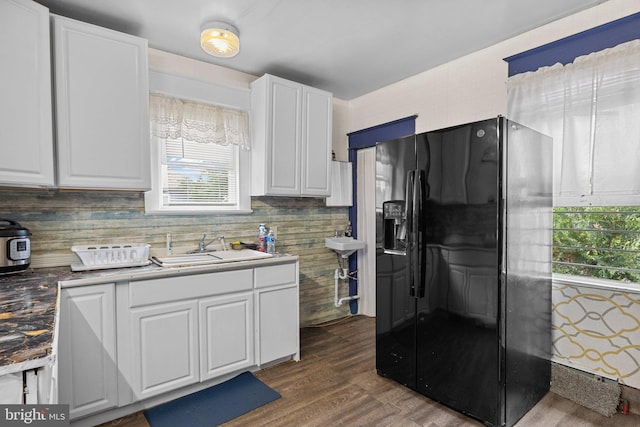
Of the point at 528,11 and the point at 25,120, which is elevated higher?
the point at 528,11

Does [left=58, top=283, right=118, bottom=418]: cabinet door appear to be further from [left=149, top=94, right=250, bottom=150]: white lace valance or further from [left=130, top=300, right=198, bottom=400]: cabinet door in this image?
[left=149, top=94, right=250, bottom=150]: white lace valance

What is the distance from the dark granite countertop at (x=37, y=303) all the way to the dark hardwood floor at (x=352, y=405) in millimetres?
900

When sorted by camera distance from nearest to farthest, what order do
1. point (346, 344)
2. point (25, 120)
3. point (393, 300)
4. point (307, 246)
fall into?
point (25, 120) → point (393, 300) → point (346, 344) → point (307, 246)

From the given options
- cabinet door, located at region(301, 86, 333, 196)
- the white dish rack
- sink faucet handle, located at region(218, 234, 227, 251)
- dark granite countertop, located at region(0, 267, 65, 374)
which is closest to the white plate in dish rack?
the white dish rack

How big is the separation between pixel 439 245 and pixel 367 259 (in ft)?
5.96

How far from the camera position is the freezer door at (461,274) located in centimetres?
196

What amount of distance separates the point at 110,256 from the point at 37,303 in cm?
92

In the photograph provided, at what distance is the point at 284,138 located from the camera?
122 inches

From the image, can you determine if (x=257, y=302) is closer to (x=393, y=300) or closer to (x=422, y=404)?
(x=393, y=300)

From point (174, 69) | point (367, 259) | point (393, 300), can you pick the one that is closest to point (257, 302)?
point (393, 300)

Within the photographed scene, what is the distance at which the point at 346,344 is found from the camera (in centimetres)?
325

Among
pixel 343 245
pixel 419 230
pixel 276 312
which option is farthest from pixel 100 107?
pixel 343 245

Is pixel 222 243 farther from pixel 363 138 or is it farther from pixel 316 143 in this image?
pixel 363 138

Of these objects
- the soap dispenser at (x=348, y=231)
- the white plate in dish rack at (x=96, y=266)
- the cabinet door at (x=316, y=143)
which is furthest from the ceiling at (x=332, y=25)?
the soap dispenser at (x=348, y=231)
